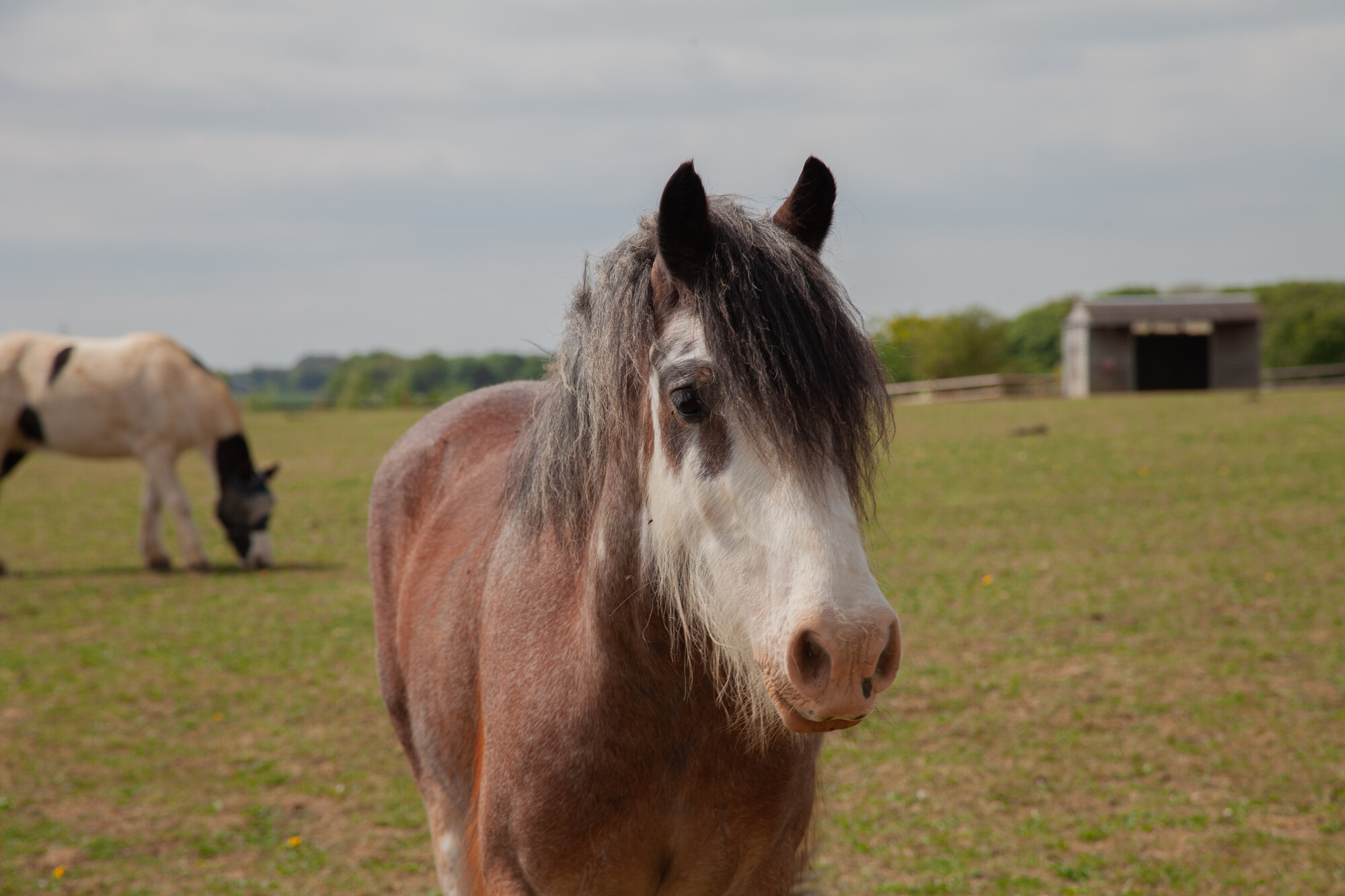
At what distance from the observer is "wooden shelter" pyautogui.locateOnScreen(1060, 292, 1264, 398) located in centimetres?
3288

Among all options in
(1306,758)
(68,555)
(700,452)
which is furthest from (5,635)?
(1306,758)

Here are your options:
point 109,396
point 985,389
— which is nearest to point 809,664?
point 109,396

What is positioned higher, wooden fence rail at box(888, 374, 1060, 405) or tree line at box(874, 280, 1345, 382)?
tree line at box(874, 280, 1345, 382)

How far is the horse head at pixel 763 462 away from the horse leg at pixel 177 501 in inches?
409

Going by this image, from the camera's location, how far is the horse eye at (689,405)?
1764 millimetres

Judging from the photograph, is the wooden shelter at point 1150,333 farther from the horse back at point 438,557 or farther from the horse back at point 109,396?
the horse back at point 438,557

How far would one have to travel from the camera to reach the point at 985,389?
38.1 metres

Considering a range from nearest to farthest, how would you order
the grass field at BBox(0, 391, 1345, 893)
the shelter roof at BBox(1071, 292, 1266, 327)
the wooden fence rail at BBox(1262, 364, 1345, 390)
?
the grass field at BBox(0, 391, 1345, 893) → the shelter roof at BBox(1071, 292, 1266, 327) → the wooden fence rail at BBox(1262, 364, 1345, 390)

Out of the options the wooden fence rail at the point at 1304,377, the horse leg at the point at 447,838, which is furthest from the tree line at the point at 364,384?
the horse leg at the point at 447,838

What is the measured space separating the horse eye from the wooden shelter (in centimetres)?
3497

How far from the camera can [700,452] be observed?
176 centimetres

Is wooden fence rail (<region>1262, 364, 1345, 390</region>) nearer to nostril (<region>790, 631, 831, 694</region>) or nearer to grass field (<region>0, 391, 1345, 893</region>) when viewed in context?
grass field (<region>0, 391, 1345, 893</region>)

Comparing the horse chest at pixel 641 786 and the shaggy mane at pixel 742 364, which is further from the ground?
the shaggy mane at pixel 742 364

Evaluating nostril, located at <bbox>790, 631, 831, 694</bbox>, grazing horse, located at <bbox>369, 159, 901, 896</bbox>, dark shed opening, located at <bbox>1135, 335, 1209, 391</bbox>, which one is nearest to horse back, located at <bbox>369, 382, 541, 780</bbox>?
grazing horse, located at <bbox>369, 159, 901, 896</bbox>
